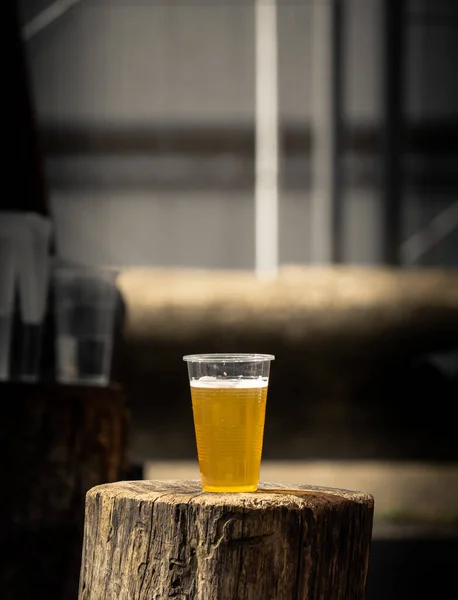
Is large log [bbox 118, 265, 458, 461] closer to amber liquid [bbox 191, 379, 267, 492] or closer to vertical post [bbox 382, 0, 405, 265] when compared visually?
amber liquid [bbox 191, 379, 267, 492]

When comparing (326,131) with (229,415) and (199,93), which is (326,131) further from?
(229,415)

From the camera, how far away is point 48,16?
473cm

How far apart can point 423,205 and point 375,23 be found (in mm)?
965

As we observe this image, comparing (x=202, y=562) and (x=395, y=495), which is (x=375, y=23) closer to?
(x=395, y=495)

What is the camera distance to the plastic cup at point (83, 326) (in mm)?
1451

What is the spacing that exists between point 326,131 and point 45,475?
3846 mm

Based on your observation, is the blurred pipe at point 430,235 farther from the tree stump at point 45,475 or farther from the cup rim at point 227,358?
the cup rim at point 227,358

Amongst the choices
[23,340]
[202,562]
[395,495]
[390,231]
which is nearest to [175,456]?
[23,340]

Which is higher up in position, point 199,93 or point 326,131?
point 199,93

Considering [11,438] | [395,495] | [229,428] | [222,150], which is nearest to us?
[229,428]

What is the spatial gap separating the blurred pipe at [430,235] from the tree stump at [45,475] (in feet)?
12.0

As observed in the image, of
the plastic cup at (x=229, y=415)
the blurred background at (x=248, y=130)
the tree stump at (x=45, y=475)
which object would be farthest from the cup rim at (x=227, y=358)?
the blurred background at (x=248, y=130)

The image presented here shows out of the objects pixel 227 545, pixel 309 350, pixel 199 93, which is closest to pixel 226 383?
pixel 227 545

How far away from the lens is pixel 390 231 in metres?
4.90
